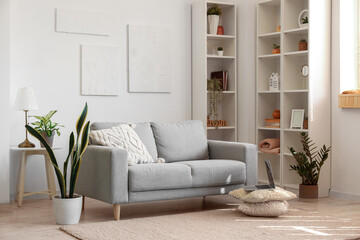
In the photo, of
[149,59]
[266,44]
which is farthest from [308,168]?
[149,59]

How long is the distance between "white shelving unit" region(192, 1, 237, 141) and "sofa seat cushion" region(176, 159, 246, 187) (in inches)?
54.0

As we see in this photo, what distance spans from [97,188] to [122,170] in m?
0.32

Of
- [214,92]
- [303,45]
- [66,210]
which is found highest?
[303,45]

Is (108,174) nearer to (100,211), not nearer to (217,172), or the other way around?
(100,211)

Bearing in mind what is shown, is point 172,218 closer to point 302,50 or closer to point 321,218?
point 321,218

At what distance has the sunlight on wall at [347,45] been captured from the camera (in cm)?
548

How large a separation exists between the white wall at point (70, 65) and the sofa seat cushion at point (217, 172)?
140 cm

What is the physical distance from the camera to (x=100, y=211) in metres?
4.75

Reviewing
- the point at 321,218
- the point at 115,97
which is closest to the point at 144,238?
the point at 321,218

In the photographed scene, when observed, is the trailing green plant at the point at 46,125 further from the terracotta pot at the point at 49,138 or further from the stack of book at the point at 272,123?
the stack of book at the point at 272,123

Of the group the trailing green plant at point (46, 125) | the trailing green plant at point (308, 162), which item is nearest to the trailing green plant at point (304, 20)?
the trailing green plant at point (308, 162)

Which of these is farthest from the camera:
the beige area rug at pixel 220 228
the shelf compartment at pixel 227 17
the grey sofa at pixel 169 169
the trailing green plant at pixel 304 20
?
the shelf compartment at pixel 227 17

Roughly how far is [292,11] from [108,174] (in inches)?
110

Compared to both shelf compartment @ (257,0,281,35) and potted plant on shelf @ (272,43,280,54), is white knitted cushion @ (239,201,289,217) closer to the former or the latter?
potted plant on shelf @ (272,43,280,54)
